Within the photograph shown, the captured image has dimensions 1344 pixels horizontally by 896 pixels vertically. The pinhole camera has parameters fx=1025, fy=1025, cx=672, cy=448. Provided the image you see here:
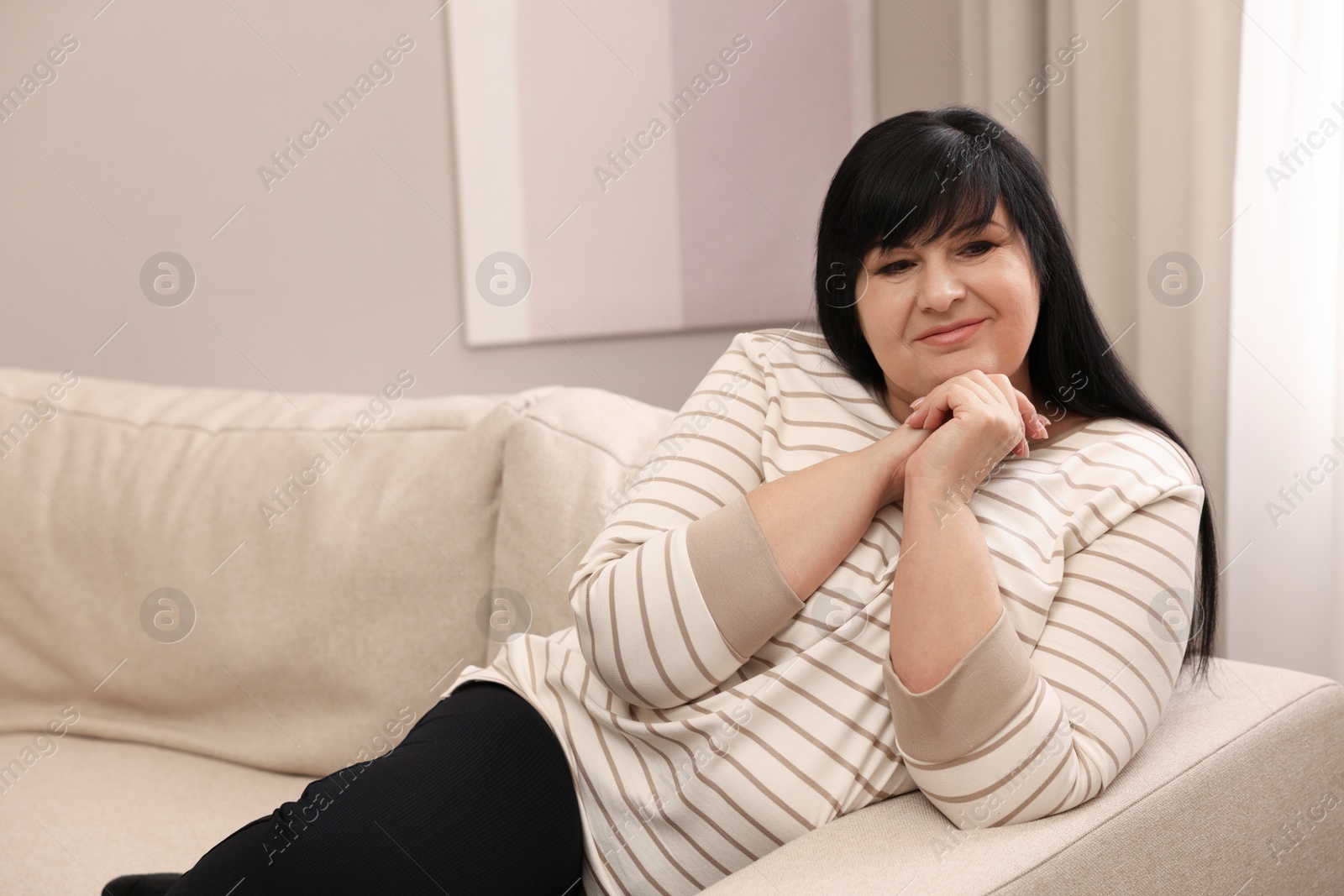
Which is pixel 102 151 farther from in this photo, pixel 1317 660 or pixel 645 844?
pixel 1317 660

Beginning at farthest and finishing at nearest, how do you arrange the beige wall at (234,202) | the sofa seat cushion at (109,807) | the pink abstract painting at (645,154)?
the pink abstract painting at (645,154) → the beige wall at (234,202) → the sofa seat cushion at (109,807)

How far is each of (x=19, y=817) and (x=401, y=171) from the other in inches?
60.8

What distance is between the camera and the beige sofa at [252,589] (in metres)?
1.27

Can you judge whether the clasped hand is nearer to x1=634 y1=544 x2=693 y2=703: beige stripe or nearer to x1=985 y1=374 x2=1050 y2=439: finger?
x1=985 y1=374 x2=1050 y2=439: finger

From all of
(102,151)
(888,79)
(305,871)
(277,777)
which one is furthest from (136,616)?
(888,79)

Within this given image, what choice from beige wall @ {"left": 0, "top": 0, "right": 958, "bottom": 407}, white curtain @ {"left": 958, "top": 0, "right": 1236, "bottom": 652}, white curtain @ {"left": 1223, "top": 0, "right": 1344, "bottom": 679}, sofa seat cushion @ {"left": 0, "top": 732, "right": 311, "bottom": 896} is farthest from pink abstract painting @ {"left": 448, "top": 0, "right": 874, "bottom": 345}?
sofa seat cushion @ {"left": 0, "top": 732, "right": 311, "bottom": 896}

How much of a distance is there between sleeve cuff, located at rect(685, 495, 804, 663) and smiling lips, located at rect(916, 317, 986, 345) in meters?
0.27

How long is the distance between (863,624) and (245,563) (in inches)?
39.3

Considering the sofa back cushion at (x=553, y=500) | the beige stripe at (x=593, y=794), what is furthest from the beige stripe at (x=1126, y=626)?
the sofa back cushion at (x=553, y=500)

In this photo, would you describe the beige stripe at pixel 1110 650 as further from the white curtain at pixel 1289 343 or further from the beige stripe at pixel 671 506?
the white curtain at pixel 1289 343

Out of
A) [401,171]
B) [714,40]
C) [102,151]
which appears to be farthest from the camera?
[714,40]

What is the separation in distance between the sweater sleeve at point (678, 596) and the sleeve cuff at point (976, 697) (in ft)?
0.49

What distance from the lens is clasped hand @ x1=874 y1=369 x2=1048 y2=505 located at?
910 mm

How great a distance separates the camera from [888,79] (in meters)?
2.72
